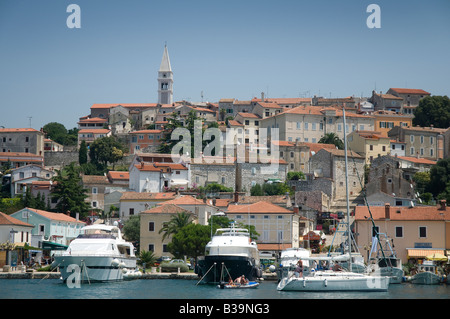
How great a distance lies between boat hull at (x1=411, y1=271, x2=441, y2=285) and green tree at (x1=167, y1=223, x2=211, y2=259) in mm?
16402

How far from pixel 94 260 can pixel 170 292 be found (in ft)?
22.4

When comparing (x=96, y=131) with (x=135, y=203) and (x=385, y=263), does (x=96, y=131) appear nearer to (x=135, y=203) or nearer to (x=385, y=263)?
(x=135, y=203)

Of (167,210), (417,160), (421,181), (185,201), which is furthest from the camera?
(417,160)

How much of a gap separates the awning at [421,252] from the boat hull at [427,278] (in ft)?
24.0

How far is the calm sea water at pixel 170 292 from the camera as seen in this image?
125ft

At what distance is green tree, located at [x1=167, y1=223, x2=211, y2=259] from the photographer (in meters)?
58.0

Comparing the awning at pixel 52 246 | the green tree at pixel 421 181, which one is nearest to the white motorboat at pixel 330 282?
the awning at pixel 52 246

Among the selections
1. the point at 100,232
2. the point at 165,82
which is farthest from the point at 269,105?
the point at 100,232

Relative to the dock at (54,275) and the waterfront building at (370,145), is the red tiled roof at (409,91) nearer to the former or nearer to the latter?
the waterfront building at (370,145)

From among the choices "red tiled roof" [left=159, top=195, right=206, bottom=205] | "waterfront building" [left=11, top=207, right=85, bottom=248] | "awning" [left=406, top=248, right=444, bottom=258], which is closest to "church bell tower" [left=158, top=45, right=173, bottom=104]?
"red tiled roof" [left=159, top=195, right=206, bottom=205]

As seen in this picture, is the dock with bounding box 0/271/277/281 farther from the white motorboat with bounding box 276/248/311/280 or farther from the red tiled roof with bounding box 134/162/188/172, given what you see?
the red tiled roof with bounding box 134/162/188/172

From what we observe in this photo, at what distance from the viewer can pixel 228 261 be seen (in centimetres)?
4544
